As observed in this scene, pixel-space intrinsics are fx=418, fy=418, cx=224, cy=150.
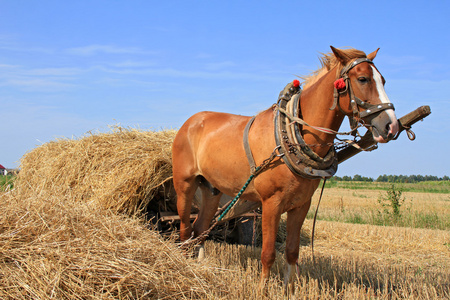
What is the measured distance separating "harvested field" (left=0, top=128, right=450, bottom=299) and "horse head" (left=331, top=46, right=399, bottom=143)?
164 cm

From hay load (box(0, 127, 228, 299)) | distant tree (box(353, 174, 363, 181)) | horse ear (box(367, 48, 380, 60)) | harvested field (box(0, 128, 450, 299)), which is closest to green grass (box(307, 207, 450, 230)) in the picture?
harvested field (box(0, 128, 450, 299))

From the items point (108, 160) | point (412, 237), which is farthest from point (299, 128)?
point (412, 237)

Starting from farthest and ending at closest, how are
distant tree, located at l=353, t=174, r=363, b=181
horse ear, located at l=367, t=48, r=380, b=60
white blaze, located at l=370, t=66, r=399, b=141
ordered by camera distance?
distant tree, located at l=353, t=174, r=363, b=181 → horse ear, located at l=367, t=48, r=380, b=60 → white blaze, located at l=370, t=66, r=399, b=141

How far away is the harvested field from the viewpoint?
3.06 meters

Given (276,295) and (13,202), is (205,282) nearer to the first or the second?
(276,295)

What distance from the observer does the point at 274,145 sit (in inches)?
156

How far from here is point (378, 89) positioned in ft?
11.1

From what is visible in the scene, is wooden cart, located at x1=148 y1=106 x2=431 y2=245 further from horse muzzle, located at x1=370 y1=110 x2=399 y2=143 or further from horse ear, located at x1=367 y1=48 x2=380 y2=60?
horse ear, located at x1=367 y1=48 x2=380 y2=60

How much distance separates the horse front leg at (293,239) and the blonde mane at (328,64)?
1.23 meters

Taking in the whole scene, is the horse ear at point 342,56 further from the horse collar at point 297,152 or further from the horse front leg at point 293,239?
the horse front leg at point 293,239

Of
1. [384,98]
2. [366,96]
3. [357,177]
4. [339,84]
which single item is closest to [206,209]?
[339,84]

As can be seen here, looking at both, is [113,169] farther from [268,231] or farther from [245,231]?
[268,231]

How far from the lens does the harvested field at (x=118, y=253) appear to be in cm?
306

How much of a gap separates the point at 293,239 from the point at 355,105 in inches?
60.6
